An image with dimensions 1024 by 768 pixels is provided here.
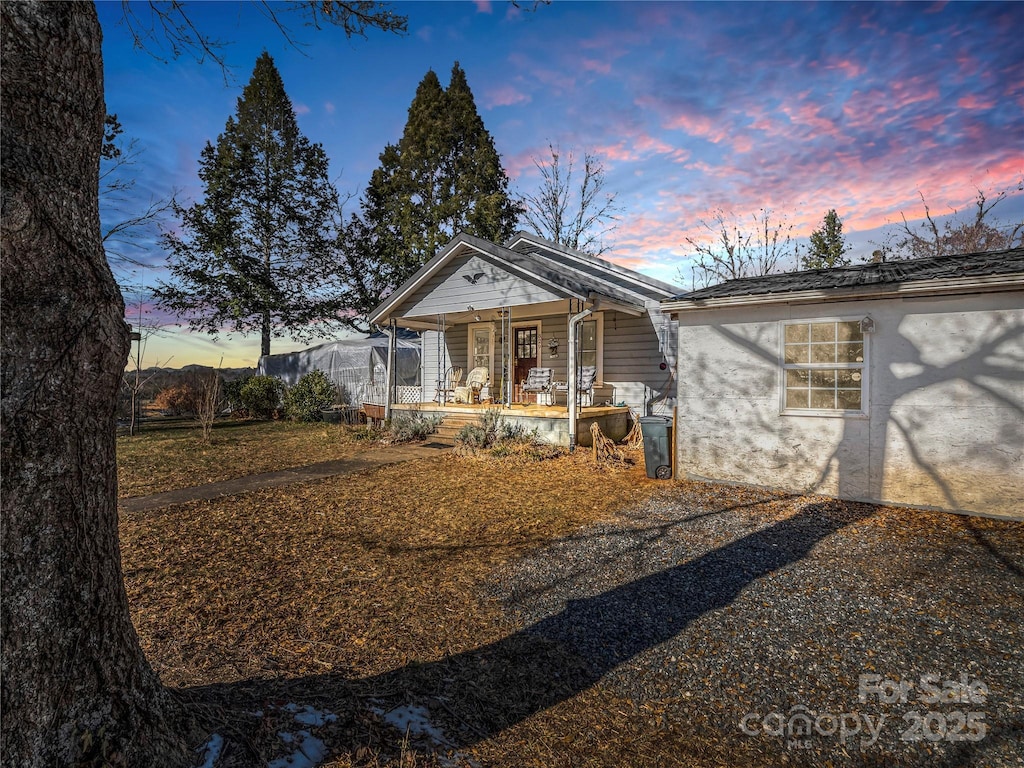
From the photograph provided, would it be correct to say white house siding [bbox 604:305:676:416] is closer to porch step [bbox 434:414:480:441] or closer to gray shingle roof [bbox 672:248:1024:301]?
porch step [bbox 434:414:480:441]

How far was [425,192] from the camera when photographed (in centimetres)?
2477

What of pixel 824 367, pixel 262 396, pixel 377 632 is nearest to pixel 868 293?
pixel 824 367

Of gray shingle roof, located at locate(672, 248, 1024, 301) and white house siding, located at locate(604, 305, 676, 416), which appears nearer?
gray shingle roof, located at locate(672, 248, 1024, 301)

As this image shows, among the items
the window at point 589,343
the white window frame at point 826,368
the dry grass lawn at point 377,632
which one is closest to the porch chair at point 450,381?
the window at point 589,343

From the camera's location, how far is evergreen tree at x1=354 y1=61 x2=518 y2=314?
23953 millimetres

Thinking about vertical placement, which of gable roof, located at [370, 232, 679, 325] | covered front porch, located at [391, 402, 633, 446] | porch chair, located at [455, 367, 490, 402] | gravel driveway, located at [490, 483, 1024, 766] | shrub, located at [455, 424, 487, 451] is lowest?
gravel driveway, located at [490, 483, 1024, 766]

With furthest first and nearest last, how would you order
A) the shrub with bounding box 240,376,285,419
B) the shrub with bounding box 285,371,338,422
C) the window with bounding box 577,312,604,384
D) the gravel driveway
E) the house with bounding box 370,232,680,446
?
the shrub with bounding box 240,376,285,419 < the shrub with bounding box 285,371,338,422 < the window with bounding box 577,312,604,384 < the house with bounding box 370,232,680,446 < the gravel driveway

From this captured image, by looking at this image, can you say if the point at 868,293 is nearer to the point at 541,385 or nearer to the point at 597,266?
the point at 541,385

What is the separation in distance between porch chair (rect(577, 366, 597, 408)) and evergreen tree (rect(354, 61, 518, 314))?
13656 mm

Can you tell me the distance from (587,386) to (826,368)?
5.89 metres

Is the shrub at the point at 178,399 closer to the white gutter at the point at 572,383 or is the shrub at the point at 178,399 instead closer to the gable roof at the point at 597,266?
the gable roof at the point at 597,266

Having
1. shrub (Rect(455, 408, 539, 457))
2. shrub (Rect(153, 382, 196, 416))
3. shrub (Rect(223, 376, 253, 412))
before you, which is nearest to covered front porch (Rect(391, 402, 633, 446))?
shrub (Rect(455, 408, 539, 457))

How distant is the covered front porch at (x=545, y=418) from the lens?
10.9 metres

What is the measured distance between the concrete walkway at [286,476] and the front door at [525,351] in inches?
156
